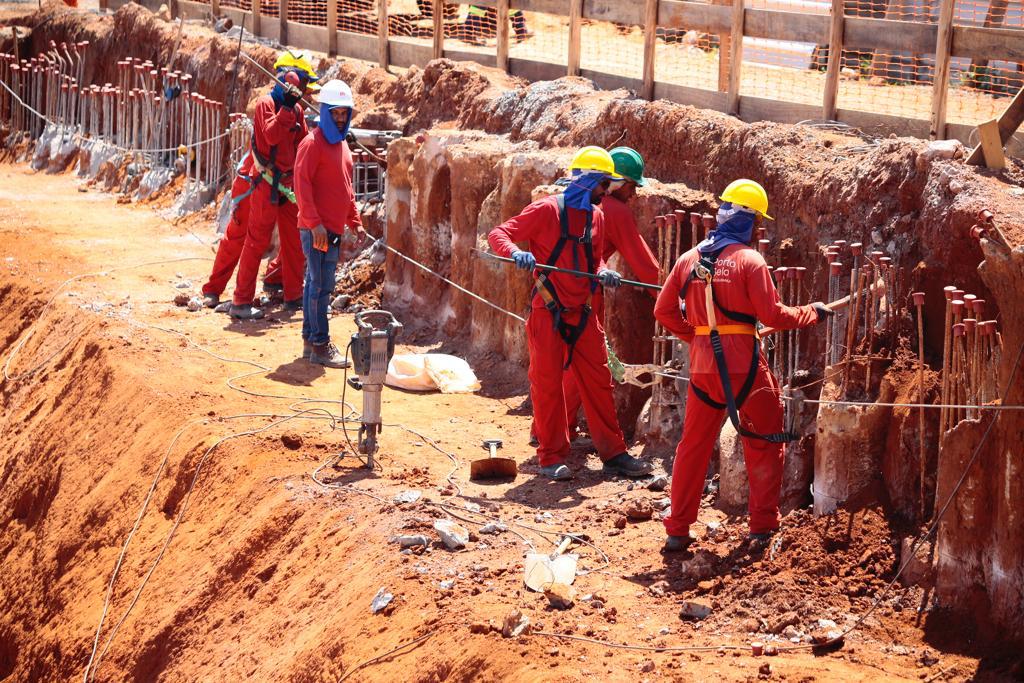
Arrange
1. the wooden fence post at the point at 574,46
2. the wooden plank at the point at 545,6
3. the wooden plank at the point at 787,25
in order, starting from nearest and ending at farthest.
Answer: the wooden plank at the point at 787,25, the wooden fence post at the point at 574,46, the wooden plank at the point at 545,6

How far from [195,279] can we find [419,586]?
25.4 ft

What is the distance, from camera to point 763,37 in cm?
1138

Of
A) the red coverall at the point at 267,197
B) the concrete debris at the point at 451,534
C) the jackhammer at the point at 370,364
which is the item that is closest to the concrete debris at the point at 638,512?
the concrete debris at the point at 451,534

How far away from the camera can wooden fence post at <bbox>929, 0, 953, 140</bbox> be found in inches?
380

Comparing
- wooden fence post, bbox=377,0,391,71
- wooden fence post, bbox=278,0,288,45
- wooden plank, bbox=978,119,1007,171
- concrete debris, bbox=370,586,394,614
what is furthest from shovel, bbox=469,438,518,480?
wooden fence post, bbox=278,0,288,45

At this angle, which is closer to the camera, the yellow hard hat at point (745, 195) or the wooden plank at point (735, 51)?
the yellow hard hat at point (745, 195)

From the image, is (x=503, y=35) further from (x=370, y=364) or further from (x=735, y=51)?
(x=370, y=364)

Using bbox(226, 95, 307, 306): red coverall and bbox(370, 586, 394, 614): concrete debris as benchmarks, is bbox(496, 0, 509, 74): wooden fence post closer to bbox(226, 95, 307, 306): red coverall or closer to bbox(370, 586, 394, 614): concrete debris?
bbox(226, 95, 307, 306): red coverall

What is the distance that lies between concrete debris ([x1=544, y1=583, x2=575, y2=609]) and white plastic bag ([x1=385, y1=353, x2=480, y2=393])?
13.9 ft

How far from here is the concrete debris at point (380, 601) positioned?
736cm

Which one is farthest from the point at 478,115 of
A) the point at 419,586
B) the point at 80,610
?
the point at 419,586

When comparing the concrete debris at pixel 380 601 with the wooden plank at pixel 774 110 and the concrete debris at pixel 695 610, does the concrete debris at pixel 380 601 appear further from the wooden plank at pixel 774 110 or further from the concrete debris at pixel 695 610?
the wooden plank at pixel 774 110

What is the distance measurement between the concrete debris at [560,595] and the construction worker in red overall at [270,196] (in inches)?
249

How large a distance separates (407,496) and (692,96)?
544 cm
